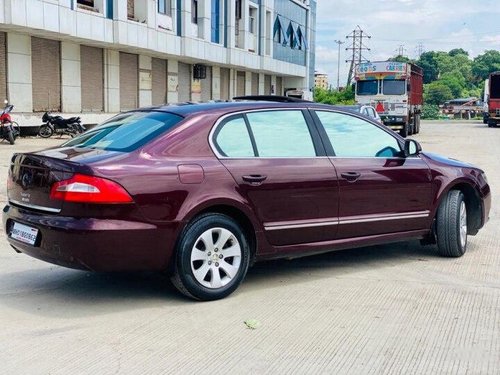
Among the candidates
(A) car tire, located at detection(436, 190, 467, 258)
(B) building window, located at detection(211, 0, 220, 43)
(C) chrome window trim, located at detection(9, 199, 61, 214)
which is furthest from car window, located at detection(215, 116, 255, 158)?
(B) building window, located at detection(211, 0, 220, 43)

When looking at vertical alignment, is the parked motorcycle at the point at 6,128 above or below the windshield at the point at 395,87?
below

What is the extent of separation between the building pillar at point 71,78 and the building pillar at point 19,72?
1.90 m

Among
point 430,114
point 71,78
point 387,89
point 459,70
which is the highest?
point 459,70

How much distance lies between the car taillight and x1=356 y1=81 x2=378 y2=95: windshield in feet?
87.1

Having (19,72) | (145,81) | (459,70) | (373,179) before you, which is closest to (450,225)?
(373,179)

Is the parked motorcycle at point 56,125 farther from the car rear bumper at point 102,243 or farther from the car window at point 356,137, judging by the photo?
the car rear bumper at point 102,243

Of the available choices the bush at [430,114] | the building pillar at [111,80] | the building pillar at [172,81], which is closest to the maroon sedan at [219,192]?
the building pillar at [111,80]

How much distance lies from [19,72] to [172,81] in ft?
38.2

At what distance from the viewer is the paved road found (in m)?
3.90

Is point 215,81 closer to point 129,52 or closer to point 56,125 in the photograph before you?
point 129,52

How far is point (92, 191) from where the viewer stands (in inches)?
181

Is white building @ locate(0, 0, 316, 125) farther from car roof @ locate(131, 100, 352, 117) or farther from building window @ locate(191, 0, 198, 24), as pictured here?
car roof @ locate(131, 100, 352, 117)

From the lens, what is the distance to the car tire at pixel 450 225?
21.5 ft

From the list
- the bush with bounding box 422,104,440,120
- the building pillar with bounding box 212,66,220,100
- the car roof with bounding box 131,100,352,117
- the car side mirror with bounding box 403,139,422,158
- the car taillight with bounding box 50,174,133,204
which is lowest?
the car taillight with bounding box 50,174,133,204
